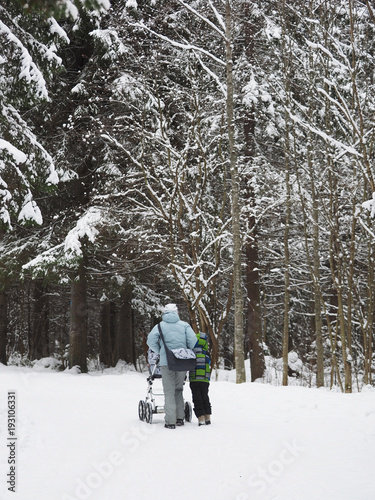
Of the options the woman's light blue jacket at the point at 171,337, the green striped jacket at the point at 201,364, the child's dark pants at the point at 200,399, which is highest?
the woman's light blue jacket at the point at 171,337

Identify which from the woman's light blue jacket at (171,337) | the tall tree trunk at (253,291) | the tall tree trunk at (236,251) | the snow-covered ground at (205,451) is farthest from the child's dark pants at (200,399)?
the tall tree trunk at (253,291)

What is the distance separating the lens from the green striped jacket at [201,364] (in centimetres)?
776

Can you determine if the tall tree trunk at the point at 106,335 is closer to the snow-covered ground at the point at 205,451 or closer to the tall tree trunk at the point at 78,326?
the tall tree trunk at the point at 78,326

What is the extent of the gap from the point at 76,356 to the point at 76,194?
5.75 meters

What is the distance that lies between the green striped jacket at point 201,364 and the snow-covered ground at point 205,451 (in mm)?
702

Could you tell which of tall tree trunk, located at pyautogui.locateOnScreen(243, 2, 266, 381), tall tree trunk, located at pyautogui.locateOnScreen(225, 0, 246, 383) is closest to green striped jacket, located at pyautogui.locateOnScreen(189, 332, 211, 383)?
tall tree trunk, located at pyautogui.locateOnScreen(225, 0, 246, 383)

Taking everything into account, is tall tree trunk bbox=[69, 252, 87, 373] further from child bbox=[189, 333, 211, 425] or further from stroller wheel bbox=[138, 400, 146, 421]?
child bbox=[189, 333, 211, 425]

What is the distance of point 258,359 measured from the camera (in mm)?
17172

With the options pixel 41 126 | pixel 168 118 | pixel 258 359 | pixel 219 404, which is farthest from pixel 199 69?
pixel 219 404

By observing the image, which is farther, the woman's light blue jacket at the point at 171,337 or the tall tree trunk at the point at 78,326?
the tall tree trunk at the point at 78,326

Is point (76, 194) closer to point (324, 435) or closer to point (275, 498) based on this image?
point (324, 435)

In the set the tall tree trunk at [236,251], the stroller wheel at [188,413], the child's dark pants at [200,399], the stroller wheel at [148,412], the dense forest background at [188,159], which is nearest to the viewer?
the child's dark pants at [200,399]

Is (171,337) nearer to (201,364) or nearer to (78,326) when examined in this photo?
(201,364)

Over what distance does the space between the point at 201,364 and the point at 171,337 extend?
0.64 m
